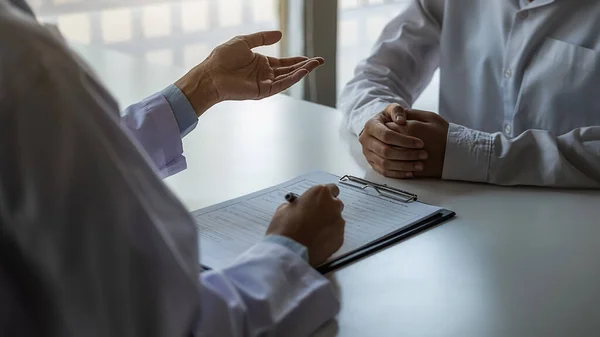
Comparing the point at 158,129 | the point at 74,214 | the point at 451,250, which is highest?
the point at 74,214

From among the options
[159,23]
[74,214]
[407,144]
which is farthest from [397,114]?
[159,23]

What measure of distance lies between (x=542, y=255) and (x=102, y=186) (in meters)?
0.70

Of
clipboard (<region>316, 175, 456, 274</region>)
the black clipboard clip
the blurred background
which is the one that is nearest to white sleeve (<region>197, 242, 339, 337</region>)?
clipboard (<region>316, 175, 456, 274</region>)

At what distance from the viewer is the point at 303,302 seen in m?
0.87

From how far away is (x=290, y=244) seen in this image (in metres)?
0.93

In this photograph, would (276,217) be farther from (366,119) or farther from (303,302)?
(366,119)

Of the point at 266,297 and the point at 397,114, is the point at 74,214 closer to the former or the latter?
the point at 266,297

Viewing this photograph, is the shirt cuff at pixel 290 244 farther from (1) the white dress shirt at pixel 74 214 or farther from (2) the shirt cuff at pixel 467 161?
(2) the shirt cuff at pixel 467 161

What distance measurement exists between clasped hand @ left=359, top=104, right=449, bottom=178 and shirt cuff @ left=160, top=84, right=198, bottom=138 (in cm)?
35

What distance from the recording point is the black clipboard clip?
50.9 inches

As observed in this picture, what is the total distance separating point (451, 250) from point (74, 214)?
0.64 meters

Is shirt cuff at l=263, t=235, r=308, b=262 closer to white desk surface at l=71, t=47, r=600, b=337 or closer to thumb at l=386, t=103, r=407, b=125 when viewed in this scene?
white desk surface at l=71, t=47, r=600, b=337

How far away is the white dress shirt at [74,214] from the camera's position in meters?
0.63

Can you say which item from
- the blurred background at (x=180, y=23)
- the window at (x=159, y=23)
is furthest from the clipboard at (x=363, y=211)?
the window at (x=159, y=23)
